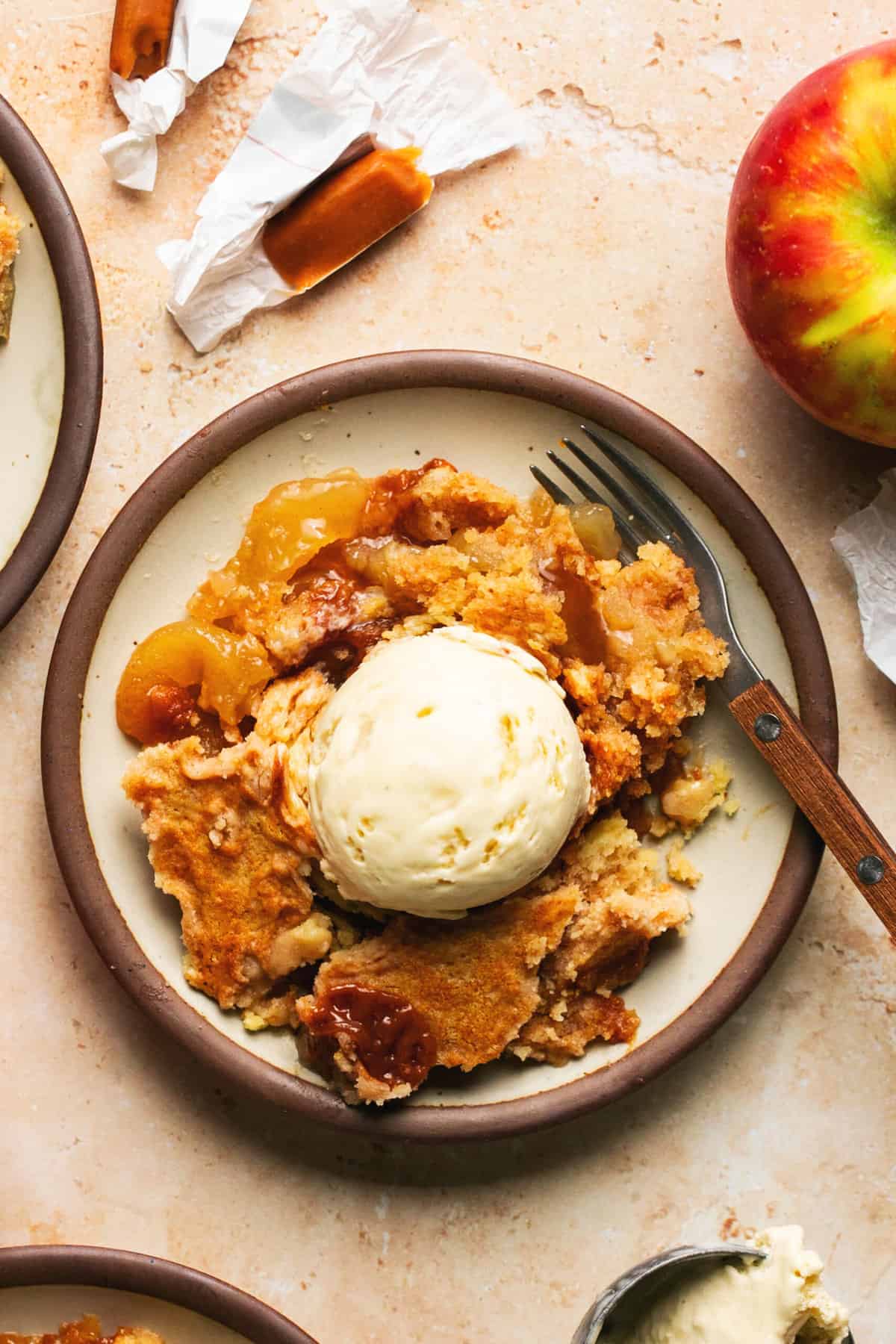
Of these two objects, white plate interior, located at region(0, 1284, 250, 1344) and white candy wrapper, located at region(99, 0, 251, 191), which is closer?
white plate interior, located at region(0, 1284, 250, 1344)

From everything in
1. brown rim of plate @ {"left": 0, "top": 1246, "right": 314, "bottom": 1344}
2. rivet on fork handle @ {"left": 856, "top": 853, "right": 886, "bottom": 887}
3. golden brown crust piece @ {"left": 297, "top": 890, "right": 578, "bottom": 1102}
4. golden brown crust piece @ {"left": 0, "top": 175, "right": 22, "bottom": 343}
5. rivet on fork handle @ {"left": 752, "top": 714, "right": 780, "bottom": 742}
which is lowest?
brown rim of plate @ {"left": 0, "top": 1246, "right": 314, "bottom": 1344}

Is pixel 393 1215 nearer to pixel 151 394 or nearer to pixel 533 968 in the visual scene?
pixel 533 968

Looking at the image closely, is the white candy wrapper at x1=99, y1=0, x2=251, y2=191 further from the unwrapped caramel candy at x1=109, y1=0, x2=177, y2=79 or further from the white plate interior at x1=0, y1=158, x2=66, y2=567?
the white plate interior at x1=0, y1=158, x2=66, y2=567

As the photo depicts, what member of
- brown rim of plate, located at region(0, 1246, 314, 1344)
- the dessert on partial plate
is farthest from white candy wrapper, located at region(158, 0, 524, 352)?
the dessert on partial plate

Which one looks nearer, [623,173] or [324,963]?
[324,963]

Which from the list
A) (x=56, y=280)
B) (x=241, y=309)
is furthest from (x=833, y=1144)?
(x=56, y=280)

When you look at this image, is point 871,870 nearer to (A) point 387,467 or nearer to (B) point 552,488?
(B) point 552,488
